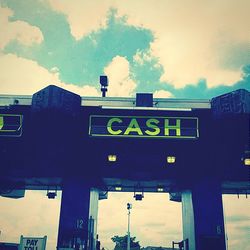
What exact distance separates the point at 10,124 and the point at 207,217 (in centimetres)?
1050

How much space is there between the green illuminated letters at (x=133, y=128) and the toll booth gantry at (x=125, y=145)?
0.13 feet

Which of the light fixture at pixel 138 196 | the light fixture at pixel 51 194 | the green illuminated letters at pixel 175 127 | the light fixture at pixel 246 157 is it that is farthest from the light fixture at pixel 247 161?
the light fixture at pixel 51 194

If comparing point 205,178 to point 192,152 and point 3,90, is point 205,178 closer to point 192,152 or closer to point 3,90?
point 192,152

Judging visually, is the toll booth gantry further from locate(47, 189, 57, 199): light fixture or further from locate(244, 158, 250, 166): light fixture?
locate(47, 189, 57, 199): light fixture

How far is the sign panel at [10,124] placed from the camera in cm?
1342

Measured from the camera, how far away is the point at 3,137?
13.5 m

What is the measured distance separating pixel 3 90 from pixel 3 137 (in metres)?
3.54

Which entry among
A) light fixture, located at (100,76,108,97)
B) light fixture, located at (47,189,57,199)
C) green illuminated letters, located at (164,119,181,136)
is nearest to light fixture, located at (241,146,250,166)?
green illuminated letters, located at (164,119,181,136)

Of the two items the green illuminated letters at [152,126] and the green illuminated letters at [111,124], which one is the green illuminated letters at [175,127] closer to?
the green illuminated letters at [152,126]

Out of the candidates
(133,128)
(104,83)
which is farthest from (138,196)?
(133,128)

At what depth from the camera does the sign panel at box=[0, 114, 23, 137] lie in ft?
44.0

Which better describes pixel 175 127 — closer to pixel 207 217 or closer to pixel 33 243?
pixel 207 217

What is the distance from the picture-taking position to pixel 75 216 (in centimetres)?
1669

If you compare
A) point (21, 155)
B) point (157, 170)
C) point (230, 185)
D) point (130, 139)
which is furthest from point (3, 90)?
point (230, 185)
